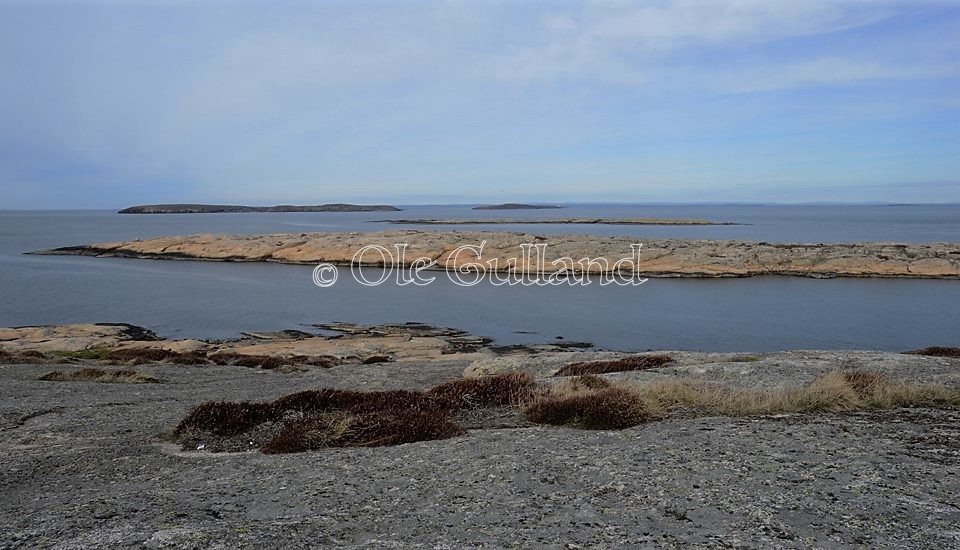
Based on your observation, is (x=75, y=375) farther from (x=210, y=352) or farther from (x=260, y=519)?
(x=260, y=519)

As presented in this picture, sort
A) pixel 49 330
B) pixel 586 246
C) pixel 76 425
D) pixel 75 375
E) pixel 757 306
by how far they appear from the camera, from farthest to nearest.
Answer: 1. pixel 586 246
2. pixel 757 306
3. pixel 49 330
4. pixel 75 375
5. pixel 76 425

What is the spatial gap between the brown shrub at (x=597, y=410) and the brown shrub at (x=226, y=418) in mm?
4648

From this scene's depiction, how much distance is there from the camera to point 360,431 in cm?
972

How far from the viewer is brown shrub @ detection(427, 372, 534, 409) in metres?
12.0

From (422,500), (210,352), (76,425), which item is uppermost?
(422,500)

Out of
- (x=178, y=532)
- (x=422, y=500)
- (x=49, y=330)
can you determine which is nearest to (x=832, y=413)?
(x=422, y=500)

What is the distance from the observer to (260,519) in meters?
6.17

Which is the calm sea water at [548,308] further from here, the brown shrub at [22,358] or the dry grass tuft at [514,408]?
the dry grass tuft at [514,408]

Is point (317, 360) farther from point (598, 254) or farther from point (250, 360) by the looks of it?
point (598, 254)

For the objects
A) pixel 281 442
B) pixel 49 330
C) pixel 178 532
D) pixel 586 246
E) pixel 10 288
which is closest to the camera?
pixel 178 532

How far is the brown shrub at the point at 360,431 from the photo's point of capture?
9.38 meters

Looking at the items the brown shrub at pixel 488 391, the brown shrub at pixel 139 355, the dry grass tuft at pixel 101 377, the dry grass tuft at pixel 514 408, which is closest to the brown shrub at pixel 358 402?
the dry grass tuft at pixel 514 408

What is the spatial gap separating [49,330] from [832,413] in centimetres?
3587

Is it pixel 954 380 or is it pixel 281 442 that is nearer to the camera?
pixel 281 442
